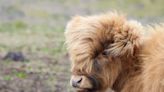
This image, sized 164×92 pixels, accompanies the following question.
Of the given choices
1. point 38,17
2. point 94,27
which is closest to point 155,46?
point 94,27

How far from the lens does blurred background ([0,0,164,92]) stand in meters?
10.5

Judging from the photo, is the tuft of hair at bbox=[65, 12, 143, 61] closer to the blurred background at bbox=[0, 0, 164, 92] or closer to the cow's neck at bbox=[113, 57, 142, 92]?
the cow's neck at bbox=[113, 57, 142, 92]

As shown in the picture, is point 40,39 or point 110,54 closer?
point 110,54

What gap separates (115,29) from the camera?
254 inches

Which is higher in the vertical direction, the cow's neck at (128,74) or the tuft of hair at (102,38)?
the tuft of hair at (102,38)

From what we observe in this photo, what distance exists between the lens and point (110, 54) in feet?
20.8

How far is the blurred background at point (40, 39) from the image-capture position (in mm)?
10516

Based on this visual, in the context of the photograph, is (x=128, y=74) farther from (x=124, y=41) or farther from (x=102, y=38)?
(x=102, y=38)

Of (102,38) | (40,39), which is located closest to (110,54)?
(102,38)

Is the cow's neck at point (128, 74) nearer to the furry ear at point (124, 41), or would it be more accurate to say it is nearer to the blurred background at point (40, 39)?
the furry ear at point (124, 41)

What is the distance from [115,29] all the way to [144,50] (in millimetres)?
360

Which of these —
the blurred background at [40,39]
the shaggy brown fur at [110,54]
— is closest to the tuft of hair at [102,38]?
the shaggy brown fur at [110,54]

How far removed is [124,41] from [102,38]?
0.72ft

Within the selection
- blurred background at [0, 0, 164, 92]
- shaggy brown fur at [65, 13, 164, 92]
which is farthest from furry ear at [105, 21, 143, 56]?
blurred background at [0, 0, 164, 92]
